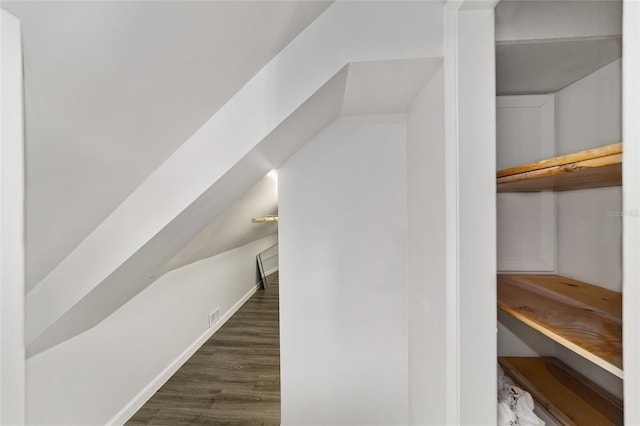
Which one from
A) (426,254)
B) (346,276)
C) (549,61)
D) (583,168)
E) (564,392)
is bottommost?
(564,392)

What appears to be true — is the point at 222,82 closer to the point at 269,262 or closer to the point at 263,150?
the point at 263,150

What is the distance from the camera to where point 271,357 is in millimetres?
2396

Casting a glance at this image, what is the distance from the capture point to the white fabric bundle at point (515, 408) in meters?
0.82

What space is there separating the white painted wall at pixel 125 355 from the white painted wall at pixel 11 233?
47.6 inches

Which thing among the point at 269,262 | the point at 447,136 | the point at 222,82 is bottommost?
the point at 269,262

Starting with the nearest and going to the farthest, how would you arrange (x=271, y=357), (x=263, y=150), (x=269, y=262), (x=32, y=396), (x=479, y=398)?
1. (x=479, y=398)
2. (x=263, y=150)
3. (x=32, y=396)
4. (x=271, y=357)
5. (x=269, y=262)

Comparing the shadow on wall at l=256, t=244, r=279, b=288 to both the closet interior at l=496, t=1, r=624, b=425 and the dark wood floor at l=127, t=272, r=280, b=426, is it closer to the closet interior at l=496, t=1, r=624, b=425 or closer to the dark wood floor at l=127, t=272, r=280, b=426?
the dark wood floor at l=127, t=272, r=280, b=426

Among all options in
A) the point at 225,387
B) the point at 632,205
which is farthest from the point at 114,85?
the point at 225,387

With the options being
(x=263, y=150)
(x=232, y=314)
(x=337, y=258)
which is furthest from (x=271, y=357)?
(x=263, y=150)

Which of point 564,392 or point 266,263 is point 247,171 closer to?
point 564,392

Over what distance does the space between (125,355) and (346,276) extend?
1.49m

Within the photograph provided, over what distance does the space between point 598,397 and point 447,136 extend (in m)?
0.94

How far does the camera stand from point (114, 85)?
0.59 meters

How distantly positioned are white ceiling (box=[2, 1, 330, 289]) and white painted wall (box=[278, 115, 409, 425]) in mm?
700
